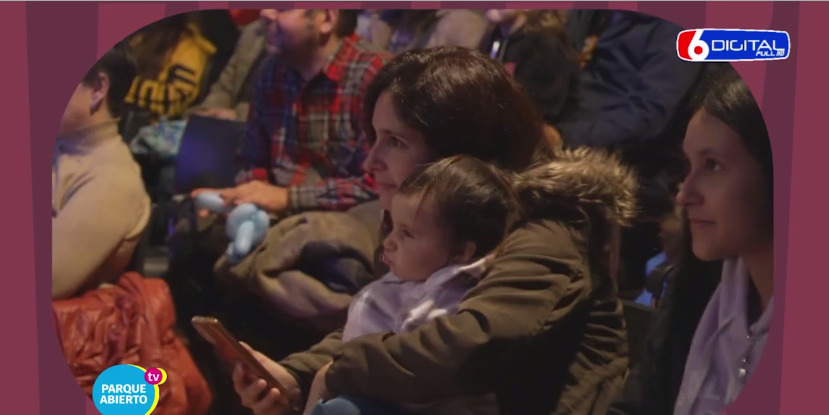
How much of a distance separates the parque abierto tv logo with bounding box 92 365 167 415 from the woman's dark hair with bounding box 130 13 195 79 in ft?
1.21

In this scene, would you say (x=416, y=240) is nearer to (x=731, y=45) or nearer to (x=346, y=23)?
(x=346, y=23)

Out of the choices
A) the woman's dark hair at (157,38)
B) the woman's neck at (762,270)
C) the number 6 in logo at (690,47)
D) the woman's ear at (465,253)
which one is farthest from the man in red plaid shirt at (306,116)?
the woman's neck at (762,270)

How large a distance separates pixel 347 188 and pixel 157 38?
0.30 m

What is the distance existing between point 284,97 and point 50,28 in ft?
1.00

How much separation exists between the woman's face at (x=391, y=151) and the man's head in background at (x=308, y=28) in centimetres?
14

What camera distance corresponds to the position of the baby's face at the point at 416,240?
1272mm

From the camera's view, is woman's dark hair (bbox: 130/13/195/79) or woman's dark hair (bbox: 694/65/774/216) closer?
woman's dark hair (bbox: 694/65/774/216)

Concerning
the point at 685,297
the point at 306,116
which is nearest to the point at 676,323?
the point at 685,297

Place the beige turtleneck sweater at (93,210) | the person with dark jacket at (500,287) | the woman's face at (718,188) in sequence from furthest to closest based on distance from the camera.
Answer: the beige turtleneck sweater at (93,210)
the woman's face at (718,188)
the person with dark jacket at (500,287)

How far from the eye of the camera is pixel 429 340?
1.25m

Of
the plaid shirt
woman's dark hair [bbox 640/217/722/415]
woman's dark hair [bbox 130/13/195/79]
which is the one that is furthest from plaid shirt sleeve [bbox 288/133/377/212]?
woman's dark hair [bbox 640/217/722/415]

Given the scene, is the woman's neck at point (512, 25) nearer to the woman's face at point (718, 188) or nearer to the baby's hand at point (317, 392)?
the woman's face at point (718, 188)

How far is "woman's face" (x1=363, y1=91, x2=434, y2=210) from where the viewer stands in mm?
1354

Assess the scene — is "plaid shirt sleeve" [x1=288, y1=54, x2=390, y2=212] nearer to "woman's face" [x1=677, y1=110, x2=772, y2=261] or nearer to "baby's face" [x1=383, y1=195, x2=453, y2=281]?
"baby's face" [x1=383, y1=195, x2=453, y2=281]
